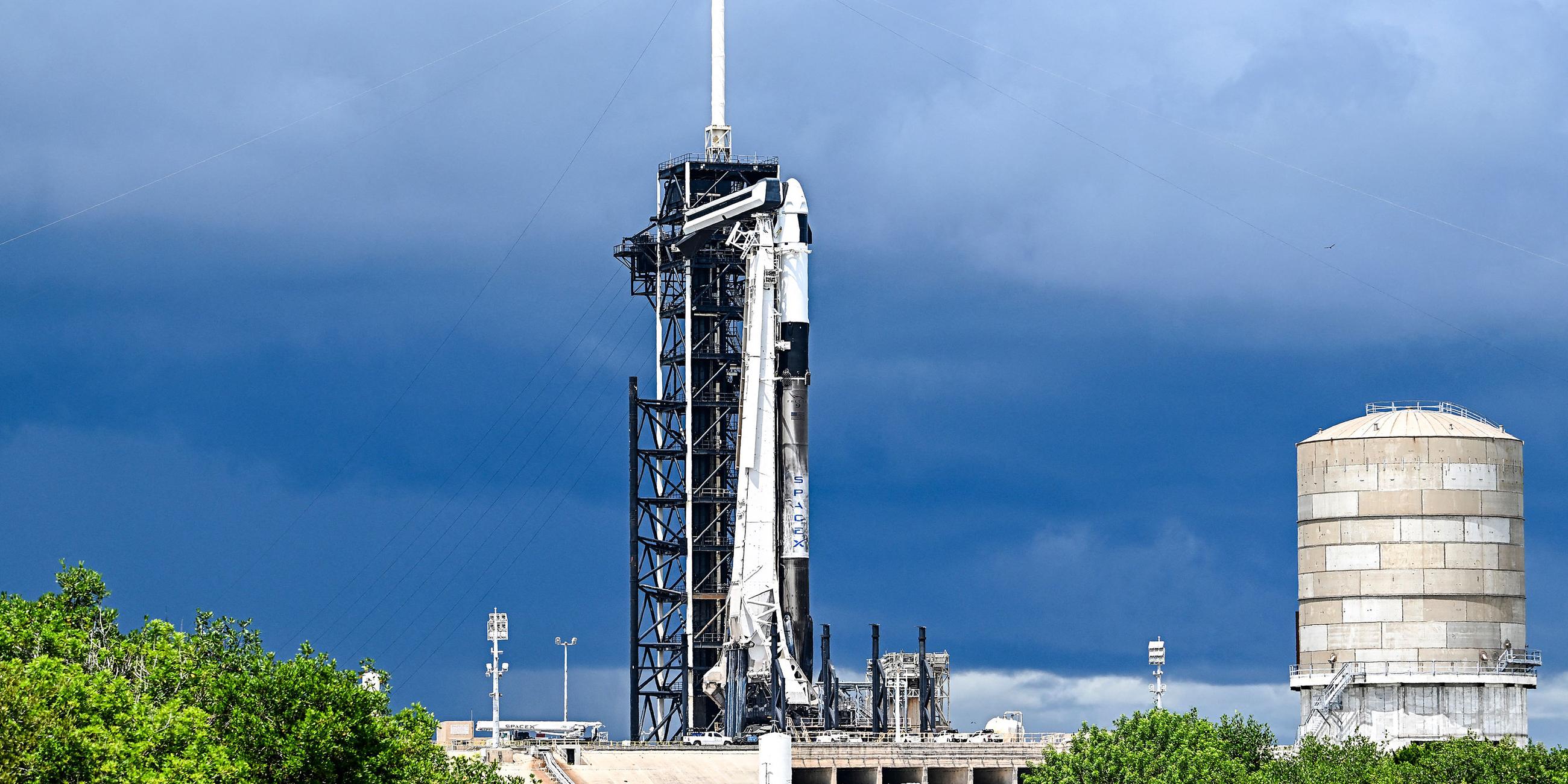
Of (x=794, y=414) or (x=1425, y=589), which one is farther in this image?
(x=1425, y=589)

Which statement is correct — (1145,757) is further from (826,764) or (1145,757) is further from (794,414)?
(794,414)

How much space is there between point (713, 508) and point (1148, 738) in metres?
31.7

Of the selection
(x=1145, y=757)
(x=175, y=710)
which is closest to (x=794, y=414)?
(x=1145, y=757)

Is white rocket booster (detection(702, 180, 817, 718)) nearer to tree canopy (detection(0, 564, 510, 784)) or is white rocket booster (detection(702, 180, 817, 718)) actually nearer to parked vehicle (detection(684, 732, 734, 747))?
parked vehicle (detection(684, 732, 734, 747))

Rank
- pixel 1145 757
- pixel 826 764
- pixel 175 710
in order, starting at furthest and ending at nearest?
pixel 826 764
pixel 1145 757
pixel 175 710

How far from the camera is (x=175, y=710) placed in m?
70.3

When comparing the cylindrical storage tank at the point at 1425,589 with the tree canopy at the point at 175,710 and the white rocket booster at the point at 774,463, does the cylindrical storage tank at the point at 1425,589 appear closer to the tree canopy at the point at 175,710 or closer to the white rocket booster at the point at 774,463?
the white rocket booster at the point at 774,463

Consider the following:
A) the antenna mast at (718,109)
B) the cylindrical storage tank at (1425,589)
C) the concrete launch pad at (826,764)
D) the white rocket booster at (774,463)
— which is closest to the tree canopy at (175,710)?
the concrete launch pad at (826,764)

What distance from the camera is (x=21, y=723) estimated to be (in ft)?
203

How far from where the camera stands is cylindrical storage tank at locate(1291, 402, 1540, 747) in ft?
436

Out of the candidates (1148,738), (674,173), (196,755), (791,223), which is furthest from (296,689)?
(674,173)

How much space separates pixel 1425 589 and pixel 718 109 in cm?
4905

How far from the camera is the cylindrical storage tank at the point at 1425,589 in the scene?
133 metres

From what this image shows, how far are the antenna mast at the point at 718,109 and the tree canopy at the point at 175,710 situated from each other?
55.2 m
